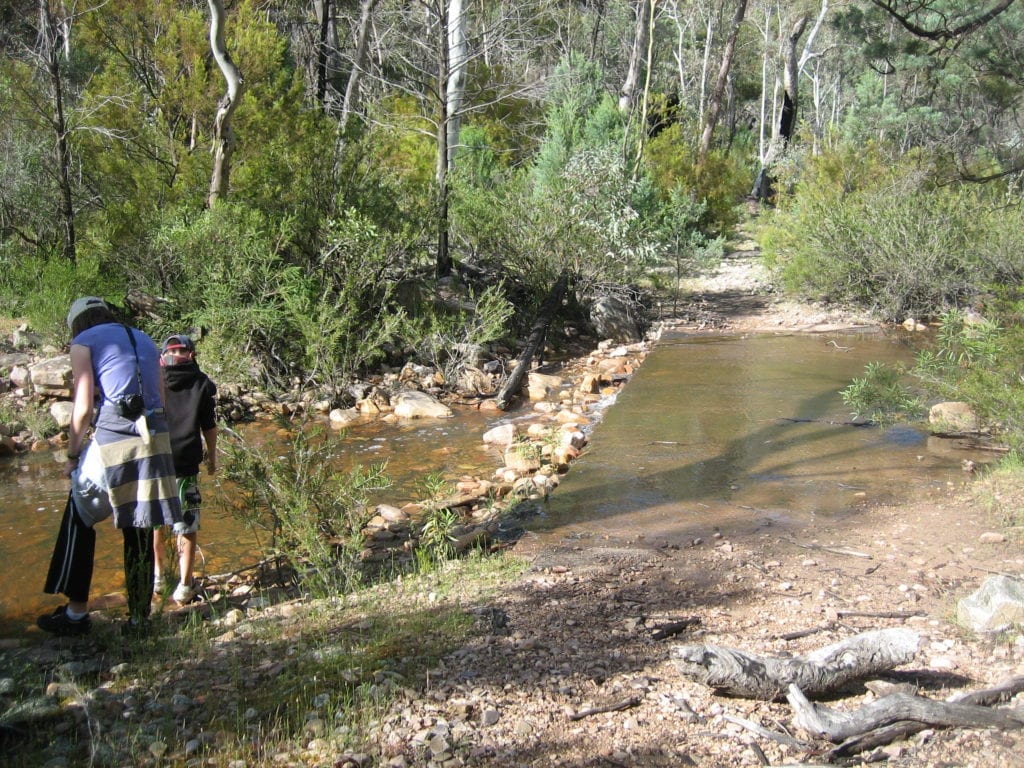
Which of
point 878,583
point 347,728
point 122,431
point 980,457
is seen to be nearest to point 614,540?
point 878,583

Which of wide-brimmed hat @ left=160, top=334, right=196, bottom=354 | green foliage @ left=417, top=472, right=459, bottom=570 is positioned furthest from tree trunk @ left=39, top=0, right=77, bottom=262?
green foliage @ left=417, top=472, right=459, bottom=570

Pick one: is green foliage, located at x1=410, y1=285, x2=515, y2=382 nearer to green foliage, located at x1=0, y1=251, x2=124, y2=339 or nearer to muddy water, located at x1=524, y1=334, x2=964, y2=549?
muddy water, located at x1=524, y1=334, x2=964, y2=549

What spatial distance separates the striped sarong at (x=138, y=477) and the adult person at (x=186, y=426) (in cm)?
38

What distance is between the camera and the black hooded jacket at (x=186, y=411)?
15.5 ft

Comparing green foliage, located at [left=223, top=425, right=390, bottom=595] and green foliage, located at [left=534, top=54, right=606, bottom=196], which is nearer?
green foliage, located at [left=223, top=425, right=390, bottom=595]

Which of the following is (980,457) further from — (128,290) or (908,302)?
(128,290)

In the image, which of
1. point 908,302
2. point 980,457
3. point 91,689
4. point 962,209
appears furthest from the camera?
point 908,302

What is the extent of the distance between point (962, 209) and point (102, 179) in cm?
1236

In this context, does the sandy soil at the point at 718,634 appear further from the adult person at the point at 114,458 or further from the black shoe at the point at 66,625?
the black shoe at the point at 66,625

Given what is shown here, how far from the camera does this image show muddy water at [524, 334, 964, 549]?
539cm

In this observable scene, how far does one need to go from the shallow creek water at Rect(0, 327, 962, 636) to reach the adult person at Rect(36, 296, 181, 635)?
0.74 metres

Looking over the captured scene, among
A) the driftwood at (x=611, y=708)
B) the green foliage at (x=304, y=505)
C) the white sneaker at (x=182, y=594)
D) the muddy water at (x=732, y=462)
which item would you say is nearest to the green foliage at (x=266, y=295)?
the muddy water at (x=732, y=462)

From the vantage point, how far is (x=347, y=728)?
2.96m

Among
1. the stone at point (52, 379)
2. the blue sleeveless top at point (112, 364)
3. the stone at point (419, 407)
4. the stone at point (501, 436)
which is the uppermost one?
the blue sleeveless top at point (112, 364)
